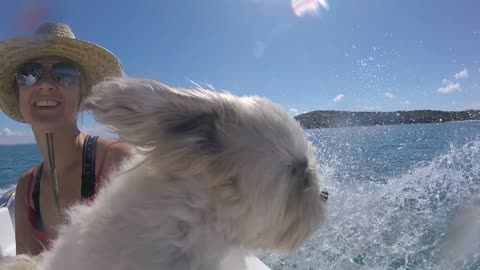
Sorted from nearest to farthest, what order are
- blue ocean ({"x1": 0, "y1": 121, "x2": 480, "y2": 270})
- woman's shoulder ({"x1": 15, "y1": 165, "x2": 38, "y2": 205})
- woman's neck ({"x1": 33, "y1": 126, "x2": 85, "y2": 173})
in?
woman's neck ({"x1": 33, "y1": 126, "x2": 85, "y2": 173}) → woman's shoulder ({"x1": 15, "y1": 165, "x2": 38, "y2": 205}) → blue ocean ({"x1": 0, "y1": 121, "x2": 480, "y2": 270})

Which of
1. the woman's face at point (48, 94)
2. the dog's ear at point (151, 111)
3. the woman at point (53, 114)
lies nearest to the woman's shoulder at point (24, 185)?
the woman at point (53, 114)

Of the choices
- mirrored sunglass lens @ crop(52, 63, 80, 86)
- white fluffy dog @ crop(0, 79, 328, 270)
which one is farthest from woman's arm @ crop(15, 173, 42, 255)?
white fluffy dog @ crop(0, 79, 328, 270)

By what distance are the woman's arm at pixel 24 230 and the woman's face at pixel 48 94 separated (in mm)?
784

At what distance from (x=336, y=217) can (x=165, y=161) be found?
754 centimetres

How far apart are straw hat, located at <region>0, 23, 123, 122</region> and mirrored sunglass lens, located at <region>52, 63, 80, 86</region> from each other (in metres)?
0.12

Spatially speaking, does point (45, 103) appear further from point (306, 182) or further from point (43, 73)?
point (306, 182)

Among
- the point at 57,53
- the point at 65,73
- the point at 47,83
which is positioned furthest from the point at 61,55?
the point at 47,83

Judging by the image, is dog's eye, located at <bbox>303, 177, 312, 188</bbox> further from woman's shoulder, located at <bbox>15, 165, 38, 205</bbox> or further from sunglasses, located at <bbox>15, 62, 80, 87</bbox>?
woman's shoulder, located at <bbox>15, 165, 38, 205</bbox>

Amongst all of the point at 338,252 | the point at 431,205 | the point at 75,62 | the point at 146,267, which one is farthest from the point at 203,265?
the point at 431,205

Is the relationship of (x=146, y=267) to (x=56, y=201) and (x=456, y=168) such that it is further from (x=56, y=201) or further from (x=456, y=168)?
(x=456, y=168)

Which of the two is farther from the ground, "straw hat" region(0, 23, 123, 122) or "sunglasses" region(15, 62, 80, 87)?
"straw hat" region(0, 23, 123, 122)

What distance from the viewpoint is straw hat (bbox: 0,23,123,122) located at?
287cm

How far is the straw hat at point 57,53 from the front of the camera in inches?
113

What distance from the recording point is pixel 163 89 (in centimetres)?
138
